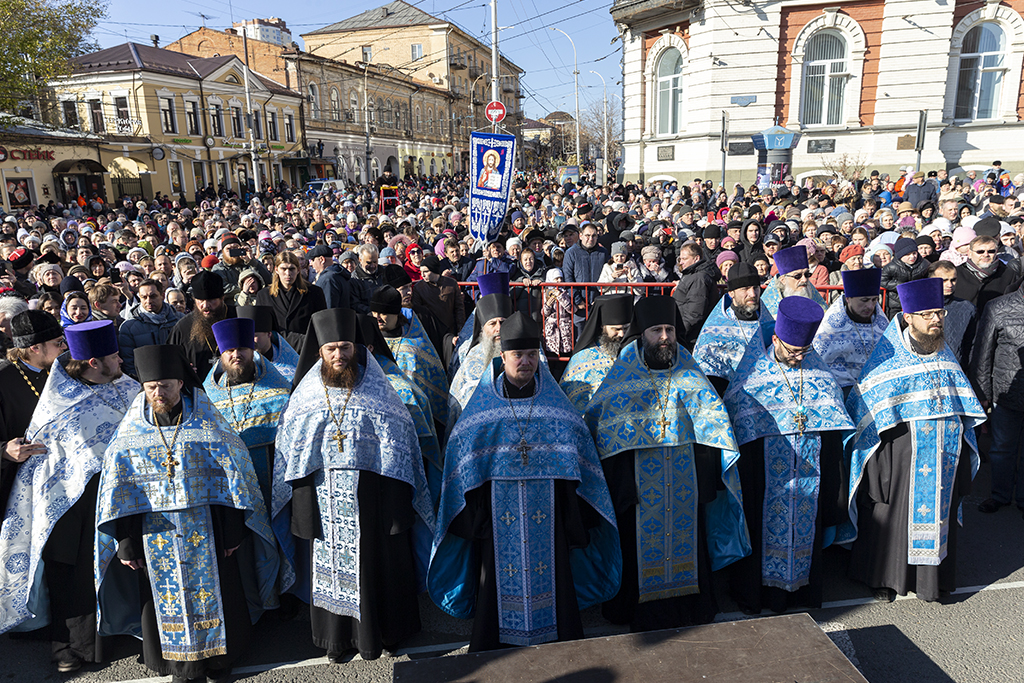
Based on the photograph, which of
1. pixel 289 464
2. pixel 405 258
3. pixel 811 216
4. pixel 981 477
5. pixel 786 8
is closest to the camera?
pixel 289 464

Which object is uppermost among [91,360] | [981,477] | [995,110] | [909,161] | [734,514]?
[995,110]

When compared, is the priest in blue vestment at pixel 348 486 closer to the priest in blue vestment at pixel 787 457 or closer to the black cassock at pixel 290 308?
the priest in blue vestment at pixel 787 457

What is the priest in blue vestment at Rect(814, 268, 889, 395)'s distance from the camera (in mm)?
5020

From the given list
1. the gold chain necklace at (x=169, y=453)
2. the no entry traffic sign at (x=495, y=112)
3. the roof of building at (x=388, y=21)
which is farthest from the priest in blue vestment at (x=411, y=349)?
the roof of building at (x=388, y=21)

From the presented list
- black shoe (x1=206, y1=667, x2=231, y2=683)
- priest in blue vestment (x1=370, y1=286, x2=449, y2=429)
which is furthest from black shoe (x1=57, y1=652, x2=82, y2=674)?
priest in blue vestment (x1=370, y1=286, x2=449, y2=429)

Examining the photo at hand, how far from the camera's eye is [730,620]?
4.25 meters

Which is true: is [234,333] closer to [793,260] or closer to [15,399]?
[15,399]

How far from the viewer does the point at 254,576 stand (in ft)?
13.3

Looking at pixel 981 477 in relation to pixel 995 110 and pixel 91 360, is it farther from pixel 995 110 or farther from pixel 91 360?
pixel 995 110

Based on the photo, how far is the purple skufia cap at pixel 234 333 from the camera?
416cm

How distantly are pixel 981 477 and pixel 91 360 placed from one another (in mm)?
6795

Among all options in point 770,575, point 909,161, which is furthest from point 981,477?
point 909,161

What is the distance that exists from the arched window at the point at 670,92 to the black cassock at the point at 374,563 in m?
23.1

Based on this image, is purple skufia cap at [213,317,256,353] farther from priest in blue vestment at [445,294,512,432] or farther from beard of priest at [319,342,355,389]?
priest in blue vestment at [445,294,512,432]
